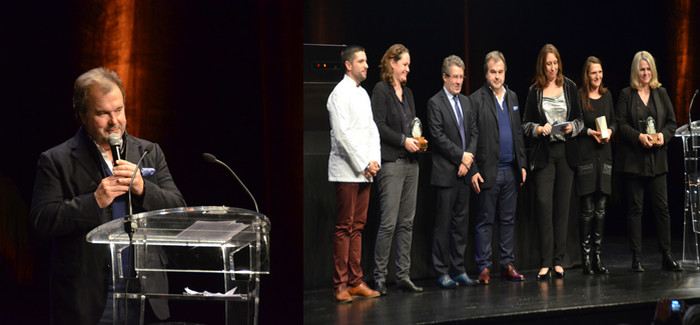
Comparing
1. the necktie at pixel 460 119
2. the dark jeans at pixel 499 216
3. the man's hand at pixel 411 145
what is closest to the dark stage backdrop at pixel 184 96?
the man's hand at pixel 411 145

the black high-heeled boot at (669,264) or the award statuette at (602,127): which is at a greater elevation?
the award statuette at (602,127)

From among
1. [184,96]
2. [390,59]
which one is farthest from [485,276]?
[184,96]

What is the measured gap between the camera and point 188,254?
2516mm

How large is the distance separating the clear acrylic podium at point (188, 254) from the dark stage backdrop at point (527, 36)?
15.6 feet

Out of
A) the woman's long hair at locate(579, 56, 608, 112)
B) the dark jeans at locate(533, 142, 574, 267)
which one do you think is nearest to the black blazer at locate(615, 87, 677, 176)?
the woman's long hair at locate(579, 56, 608, 112)

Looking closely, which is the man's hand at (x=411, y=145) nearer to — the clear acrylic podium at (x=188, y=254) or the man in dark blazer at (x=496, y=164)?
the man in dark blazer at (x=496, y=164)

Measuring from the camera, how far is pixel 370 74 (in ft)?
24.1

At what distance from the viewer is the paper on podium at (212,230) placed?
247 cm

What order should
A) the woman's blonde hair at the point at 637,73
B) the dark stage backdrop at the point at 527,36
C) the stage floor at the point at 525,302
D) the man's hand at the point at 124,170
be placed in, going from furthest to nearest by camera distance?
the dark stage backdrop at the point at 527,36 → the woman's blonde hair at the point at 637,73 → the stage floor at the point at 525,302 → the man's hand at the point at 124,170

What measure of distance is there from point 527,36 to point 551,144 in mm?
2457

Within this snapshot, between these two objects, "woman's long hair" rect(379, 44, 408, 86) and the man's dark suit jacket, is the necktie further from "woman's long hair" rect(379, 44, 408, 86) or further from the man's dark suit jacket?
the man's dark suit jacket

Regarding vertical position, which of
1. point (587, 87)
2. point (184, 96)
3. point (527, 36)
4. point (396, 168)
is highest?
point (527, 36)

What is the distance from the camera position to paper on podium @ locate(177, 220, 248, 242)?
8.09 ft

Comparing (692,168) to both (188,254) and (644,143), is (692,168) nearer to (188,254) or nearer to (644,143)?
(644,143)
